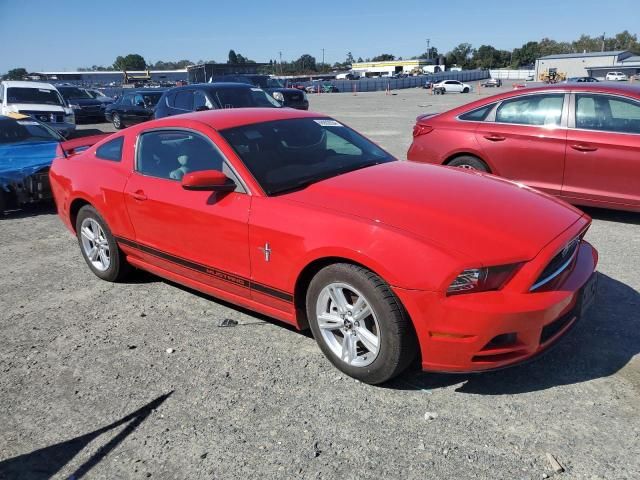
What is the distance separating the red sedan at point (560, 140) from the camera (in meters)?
5.56

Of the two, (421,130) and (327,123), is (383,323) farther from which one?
→ (421,130)

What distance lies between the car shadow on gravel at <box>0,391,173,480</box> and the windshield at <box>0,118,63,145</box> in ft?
22.2

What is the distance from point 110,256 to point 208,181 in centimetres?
177

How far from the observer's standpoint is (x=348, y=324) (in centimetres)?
306

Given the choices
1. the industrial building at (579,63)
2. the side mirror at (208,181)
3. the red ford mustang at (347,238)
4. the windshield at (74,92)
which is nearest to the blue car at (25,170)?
the red ford mustang at (347,238)

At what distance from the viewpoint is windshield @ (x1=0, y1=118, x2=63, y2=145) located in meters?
8.20

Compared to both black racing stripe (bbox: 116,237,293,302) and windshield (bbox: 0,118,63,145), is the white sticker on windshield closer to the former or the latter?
black racing stripe (bbox: 116,237,293,302)

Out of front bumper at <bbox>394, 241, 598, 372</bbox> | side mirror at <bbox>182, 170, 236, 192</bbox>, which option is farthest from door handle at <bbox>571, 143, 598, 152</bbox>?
side mirror at <bbox>182, 170, 236, 192</bbox>

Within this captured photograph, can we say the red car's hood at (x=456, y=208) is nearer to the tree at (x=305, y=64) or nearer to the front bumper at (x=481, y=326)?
the front bumper at (x=481, y=326)

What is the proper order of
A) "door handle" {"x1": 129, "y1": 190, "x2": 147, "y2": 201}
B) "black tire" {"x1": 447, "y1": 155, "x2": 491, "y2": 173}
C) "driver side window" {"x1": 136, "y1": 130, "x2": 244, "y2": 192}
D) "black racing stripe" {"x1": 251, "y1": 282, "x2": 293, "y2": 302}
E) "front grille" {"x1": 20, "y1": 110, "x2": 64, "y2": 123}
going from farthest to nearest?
"front grille" {"x1": 20, "y1": 110, "x2": 64, "y2": 123}, "black tire" {"x1": 447, "y1": 155, "x2": 491, "y2": 173}, "door handle" {"x1": 129, "y1": 190, "x2": 147, "y2": 201}, "driver side window" {"x1": 136, "y1": 130, "x2": 244, "y2": 192}, "black racing stripe" {"x1": 251, "y1": 282, "x2": 293, "y2": 302}

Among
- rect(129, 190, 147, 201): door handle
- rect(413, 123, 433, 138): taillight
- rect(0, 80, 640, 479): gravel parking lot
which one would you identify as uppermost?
rect(413, 123, 433, 138): taillight

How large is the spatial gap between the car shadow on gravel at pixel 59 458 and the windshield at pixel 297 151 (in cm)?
167

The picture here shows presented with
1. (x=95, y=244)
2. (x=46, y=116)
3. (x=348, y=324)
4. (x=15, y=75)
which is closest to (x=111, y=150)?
(x=95, y=244)

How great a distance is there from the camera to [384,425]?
108 inches
